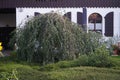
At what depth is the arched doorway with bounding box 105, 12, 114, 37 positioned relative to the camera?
23.2 metres

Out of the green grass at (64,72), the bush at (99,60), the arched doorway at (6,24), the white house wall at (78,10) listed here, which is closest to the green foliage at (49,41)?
the green grass at (64,72)

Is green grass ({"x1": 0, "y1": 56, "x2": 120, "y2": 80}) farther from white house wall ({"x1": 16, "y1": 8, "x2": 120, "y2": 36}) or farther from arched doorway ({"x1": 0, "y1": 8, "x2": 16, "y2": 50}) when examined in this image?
arched doorway ({"x1": 0, "y1": 8, "x2": 16, "y2": 50})

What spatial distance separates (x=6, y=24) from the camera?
90.1ft

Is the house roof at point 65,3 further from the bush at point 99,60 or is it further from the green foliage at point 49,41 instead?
the bush at point 99,60

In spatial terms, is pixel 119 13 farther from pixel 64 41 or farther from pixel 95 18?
pixel 64 41

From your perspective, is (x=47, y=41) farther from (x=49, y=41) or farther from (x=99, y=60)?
(x=99, y=60)

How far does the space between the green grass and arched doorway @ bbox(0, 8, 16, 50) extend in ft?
46.6

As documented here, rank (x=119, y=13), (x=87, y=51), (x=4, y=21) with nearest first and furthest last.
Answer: (x=87, y=51) < (x=119, y=13) < (x=4, y=21)

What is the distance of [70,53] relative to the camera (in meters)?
14.2

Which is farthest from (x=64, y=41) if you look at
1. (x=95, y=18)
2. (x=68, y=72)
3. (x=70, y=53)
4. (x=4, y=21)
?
(x=4, y=21)

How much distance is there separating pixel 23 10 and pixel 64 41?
982 cm

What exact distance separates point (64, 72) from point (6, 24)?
53.7 feet

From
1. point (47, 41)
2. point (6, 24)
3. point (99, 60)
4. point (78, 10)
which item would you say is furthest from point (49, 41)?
point (6, 24)

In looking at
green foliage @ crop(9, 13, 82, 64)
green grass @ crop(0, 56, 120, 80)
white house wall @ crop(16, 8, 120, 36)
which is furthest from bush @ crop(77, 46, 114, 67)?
white house wall @ crop(16, 8, 120, 36)
